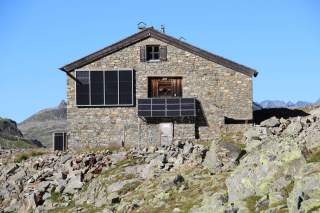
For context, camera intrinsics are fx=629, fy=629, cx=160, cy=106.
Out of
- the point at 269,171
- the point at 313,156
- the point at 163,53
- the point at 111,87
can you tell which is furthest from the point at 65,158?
the point at 313,156

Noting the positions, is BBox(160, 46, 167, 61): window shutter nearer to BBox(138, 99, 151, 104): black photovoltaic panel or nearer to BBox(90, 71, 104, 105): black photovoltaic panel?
BBox(138, 99, 151, 104): black photovoltaic panel

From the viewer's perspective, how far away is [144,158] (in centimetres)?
3903

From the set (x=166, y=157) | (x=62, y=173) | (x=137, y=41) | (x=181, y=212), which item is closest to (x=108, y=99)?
(x=137, y=41)

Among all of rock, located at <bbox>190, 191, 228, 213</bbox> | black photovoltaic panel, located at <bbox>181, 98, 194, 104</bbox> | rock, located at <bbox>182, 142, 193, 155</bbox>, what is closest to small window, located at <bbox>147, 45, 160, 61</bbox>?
black photovoltaic panel, located at <bbox>181, 98, 194, 104</bbox>

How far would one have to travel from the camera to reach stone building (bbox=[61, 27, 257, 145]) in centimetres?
4628

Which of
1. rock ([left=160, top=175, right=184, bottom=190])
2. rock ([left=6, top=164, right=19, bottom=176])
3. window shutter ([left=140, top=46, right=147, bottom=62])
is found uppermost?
window shutter ([left=140, top=46, right=147, bottom=62])

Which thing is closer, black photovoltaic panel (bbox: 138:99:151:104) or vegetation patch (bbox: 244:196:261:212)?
vegetation patch (bbox: 244:196:261:212)

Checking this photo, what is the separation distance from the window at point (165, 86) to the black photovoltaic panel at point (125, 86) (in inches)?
60.7

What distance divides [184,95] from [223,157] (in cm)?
1627

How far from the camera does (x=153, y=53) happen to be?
47.1 metres

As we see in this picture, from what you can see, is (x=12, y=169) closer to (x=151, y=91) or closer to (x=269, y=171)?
(x=151, y=91)

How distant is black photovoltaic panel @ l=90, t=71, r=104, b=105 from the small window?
152 inches

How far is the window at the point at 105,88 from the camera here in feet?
153

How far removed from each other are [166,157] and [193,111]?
9.68 m
